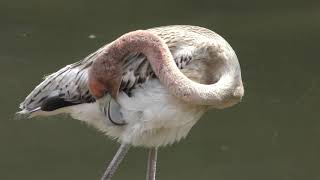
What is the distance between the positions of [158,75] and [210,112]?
2.62 m

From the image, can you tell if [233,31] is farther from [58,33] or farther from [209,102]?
[209,102]

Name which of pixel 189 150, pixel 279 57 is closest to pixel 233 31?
pixel 279 57

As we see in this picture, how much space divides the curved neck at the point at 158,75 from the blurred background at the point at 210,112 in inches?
59.9

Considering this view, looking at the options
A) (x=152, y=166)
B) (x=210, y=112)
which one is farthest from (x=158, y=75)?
(x=210, y=112)

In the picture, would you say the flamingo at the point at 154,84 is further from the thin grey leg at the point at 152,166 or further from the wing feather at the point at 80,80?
the thin grey leg at the point at 152,166

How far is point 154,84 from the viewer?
4891 mm

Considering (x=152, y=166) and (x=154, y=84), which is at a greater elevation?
(x=154, y=84)

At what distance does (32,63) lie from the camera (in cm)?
826

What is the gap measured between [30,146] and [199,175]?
4.62ft

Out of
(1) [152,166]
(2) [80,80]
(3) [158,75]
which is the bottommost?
(1) [152,166]

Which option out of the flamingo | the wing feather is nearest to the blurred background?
the wing feather

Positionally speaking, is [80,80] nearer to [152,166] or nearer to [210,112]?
[152,166]

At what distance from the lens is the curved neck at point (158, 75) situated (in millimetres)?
4645

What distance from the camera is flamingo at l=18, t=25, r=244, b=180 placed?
473 centimetres
